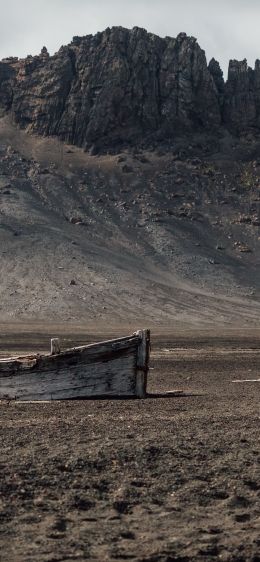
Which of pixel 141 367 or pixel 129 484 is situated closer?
pixel 129 484

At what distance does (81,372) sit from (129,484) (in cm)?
658

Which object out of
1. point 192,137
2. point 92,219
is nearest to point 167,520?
point 92,219

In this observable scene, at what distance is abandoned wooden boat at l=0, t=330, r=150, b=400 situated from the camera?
49.6 feet

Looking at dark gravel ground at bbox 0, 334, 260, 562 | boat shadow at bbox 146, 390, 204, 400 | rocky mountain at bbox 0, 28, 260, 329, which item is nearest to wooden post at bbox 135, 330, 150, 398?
boat shadow at bbox 146, 390, 204, 400

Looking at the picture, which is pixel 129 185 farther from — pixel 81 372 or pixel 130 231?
pixel 81 372

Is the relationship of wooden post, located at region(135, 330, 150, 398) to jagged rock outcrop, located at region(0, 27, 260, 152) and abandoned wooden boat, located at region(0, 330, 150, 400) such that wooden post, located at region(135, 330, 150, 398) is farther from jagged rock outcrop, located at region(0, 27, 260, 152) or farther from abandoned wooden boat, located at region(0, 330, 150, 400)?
jagged rock outcrop, located at region(0, 27, 260, 152)

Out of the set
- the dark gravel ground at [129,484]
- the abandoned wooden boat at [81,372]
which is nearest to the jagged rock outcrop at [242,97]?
the abandoned wooden boat at [81,372]

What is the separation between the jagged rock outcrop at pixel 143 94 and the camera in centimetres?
8819

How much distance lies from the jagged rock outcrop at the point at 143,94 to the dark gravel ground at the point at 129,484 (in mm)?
76225

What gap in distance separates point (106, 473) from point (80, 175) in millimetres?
74355

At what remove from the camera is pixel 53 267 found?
2338 inches

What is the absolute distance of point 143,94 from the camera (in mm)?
88188

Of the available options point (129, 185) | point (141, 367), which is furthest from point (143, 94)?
point (141, 367)

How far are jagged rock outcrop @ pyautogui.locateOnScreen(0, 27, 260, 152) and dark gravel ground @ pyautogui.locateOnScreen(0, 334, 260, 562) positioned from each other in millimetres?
76225
